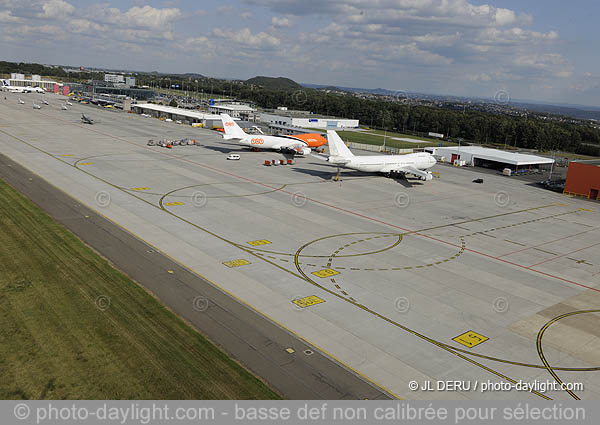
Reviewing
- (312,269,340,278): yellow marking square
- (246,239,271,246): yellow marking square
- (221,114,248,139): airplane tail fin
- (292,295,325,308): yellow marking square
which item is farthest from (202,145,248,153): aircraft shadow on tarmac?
(292,295,325,308): yellow marking square

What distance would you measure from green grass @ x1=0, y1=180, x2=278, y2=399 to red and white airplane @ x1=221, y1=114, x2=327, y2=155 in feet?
222

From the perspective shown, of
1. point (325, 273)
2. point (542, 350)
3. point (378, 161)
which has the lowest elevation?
point (542, 350)

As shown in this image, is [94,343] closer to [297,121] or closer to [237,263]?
[237,263]

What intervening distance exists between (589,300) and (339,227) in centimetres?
2624

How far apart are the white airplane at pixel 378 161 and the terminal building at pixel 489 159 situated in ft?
105

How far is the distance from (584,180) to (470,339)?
239 ft

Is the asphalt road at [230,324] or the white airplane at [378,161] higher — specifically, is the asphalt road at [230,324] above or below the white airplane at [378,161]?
below

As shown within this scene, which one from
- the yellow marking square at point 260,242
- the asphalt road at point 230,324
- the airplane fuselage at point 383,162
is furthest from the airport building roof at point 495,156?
the asphalt road at point 230,324

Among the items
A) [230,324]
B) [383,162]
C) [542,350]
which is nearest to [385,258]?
[542,350]

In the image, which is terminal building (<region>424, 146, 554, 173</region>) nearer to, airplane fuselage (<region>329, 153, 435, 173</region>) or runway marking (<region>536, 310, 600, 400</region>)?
airplane fuselage (<region>329, 153, 435, 173</region>)

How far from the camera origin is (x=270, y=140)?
108 meters

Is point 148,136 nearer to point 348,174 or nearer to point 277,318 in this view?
point 348,174

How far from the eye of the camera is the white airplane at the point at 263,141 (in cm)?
10337

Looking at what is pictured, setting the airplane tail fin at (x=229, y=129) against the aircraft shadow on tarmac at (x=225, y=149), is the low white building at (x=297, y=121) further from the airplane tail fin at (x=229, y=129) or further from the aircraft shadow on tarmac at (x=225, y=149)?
the airplane tail fin at (x=229, y=129)
